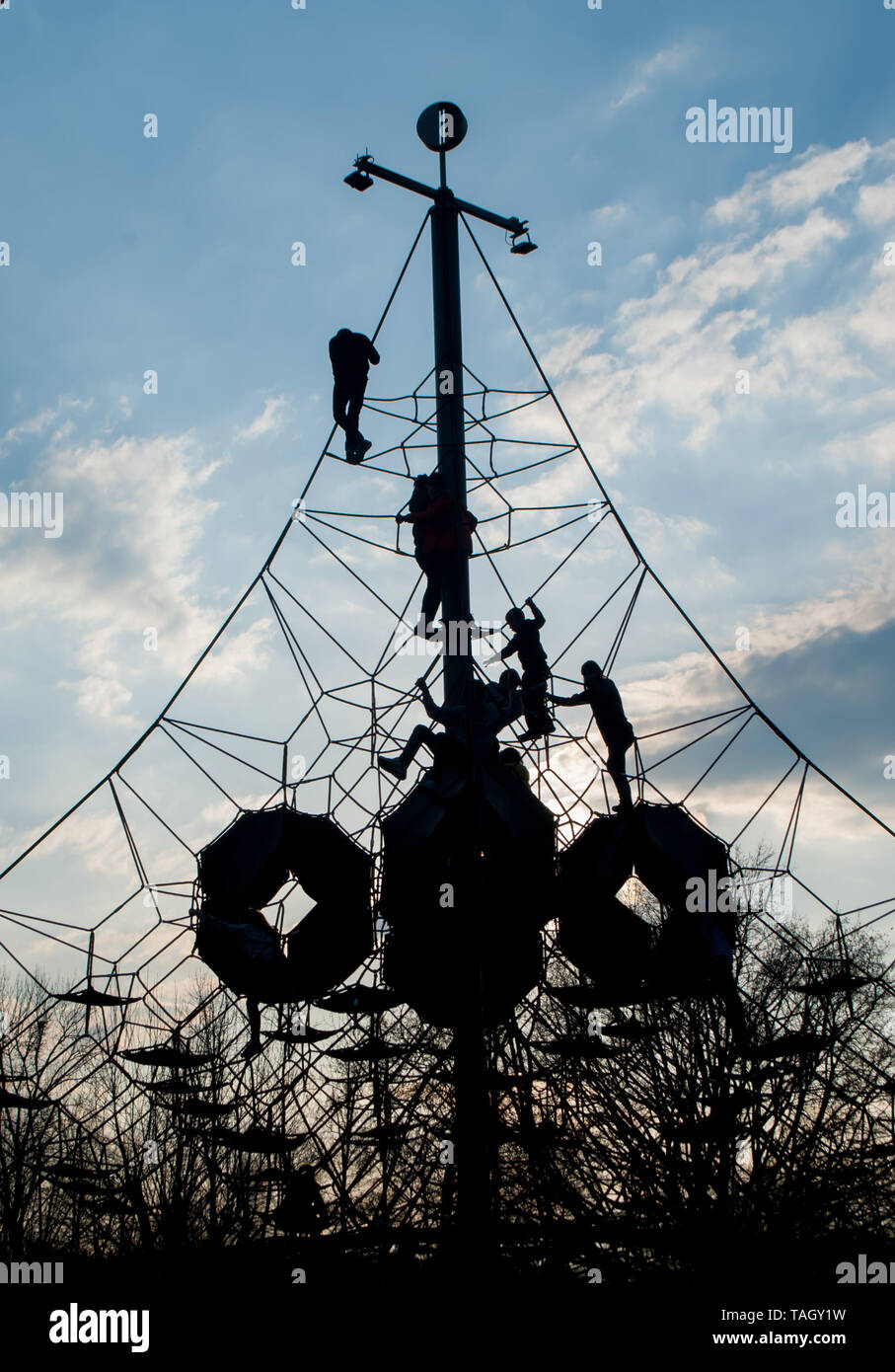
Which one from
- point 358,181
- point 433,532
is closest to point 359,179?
point 358,181

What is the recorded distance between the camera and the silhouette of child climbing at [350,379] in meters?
15.2

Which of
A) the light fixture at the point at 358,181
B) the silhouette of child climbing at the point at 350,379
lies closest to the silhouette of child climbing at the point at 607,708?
the silhouette of child climbing at the point at 350,379

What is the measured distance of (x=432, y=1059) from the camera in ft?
54.5

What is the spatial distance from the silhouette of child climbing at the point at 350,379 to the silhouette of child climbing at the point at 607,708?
14.6ft

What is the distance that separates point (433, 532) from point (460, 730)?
2.87 metres

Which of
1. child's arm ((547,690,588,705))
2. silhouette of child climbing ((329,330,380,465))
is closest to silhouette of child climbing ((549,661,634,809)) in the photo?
child's arm ((547,690,588,705))

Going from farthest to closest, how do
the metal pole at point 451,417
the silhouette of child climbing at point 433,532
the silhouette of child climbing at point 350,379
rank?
the silhouette of child climbing at point 350,379 < the silhouette of child climbing at point 433,532 < the metal pole at point 451,417

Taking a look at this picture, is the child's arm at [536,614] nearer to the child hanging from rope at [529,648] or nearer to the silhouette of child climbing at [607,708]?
the child hanging from rope at [529,648]

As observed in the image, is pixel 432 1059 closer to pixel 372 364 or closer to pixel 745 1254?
pixel 745 1254

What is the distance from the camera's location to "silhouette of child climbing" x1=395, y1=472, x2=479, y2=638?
1454 cm

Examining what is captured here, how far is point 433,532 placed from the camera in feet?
48.1

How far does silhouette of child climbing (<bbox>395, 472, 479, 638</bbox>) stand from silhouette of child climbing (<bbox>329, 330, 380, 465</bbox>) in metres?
1.22

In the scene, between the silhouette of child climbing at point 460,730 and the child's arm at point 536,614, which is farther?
the child's arm at point 536,614

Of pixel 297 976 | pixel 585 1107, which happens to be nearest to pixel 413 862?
pixel 297 976
